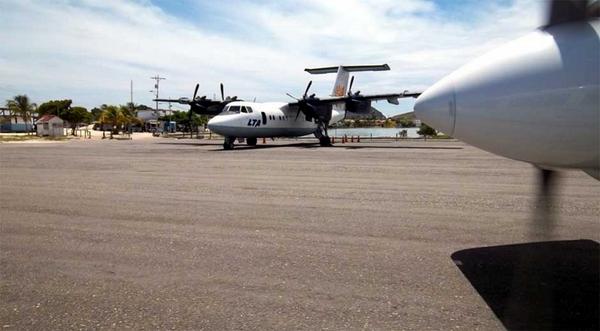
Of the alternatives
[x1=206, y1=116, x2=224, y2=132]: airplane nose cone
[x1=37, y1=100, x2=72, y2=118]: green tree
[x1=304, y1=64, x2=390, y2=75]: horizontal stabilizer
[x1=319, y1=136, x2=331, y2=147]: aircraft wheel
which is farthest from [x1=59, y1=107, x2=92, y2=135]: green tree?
[x1=206, y1=116, x2=224, y2=132]: airplane nose cone

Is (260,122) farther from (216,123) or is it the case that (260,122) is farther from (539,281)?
(539,281)

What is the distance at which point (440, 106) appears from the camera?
3641mm

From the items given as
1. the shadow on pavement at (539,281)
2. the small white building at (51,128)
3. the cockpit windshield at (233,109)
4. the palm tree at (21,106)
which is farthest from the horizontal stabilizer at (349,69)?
the palm tree at (21,106)

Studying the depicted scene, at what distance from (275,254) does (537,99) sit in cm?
289

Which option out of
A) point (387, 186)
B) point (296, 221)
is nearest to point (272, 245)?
point (296, 221)

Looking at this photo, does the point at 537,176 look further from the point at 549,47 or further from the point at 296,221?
the point at 296,221

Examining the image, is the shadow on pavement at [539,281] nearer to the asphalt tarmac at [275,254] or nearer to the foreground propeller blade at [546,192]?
the asphalt tarmac at [275,254]

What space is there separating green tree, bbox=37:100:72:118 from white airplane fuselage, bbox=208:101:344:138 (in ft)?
250

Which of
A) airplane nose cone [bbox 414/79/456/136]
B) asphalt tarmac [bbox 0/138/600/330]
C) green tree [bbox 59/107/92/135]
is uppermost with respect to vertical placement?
green tree [bbox 59/107/92/135]

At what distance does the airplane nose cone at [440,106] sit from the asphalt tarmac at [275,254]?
1337 millimetres

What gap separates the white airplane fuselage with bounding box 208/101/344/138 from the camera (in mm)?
25656

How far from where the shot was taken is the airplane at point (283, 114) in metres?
26.2

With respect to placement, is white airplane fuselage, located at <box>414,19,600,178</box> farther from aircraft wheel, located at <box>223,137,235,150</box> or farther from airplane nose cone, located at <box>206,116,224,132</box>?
aircraft wheel, located at <box>223,137,235,150</box>

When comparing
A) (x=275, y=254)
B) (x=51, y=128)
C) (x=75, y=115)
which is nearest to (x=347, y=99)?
(x=275, y=254)
